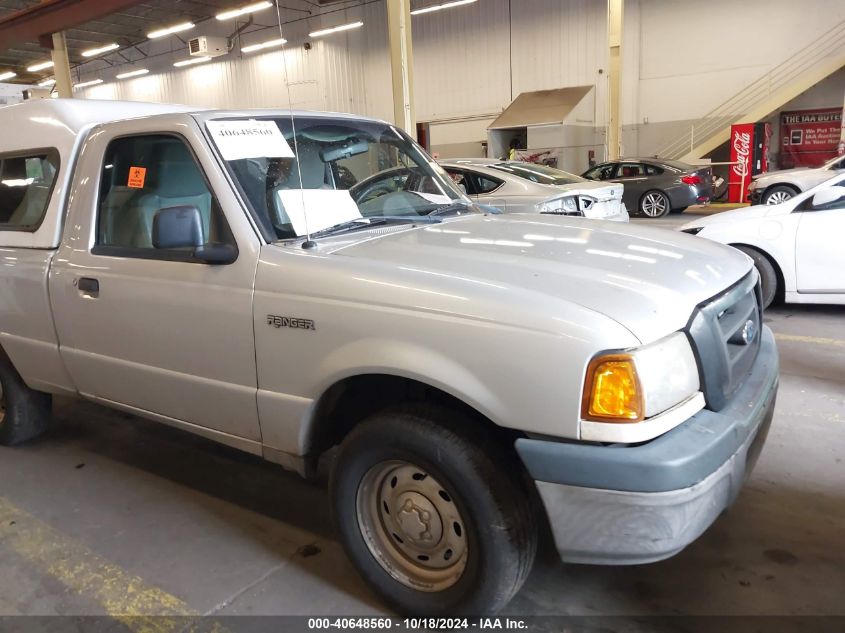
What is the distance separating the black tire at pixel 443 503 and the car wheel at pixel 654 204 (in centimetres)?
1407

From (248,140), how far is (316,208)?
0.42 m

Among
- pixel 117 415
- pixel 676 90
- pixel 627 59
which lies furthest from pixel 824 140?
pixel 117 415

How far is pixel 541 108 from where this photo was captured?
67.7 feet

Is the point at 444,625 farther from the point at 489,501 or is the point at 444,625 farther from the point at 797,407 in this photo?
the point at 797,407

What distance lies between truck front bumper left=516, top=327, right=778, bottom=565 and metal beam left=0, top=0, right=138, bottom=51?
55.6 ft

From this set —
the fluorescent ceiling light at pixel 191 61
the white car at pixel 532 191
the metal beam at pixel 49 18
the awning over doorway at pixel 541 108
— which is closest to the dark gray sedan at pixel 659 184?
the awning over doorway at pixel 541 108

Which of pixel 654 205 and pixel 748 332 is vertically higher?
pixel 748 332

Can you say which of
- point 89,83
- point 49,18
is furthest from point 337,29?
point 89,83

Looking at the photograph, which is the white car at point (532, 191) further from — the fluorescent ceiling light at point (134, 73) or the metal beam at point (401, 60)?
the fluorescent ceiling light at point (134, 73)

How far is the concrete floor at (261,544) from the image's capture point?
248cm

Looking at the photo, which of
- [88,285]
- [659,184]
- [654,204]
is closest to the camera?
[88,285]

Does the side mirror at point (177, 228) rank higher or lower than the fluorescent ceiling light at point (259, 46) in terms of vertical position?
lower

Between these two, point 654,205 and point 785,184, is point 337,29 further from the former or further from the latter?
point 785,184

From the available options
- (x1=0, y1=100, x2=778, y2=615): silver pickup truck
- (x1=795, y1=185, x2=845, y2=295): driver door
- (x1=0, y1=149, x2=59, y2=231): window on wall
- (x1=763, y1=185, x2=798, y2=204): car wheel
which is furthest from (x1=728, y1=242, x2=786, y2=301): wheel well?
(x1=763, y1=185, x2=798, y2=204): car wheel
